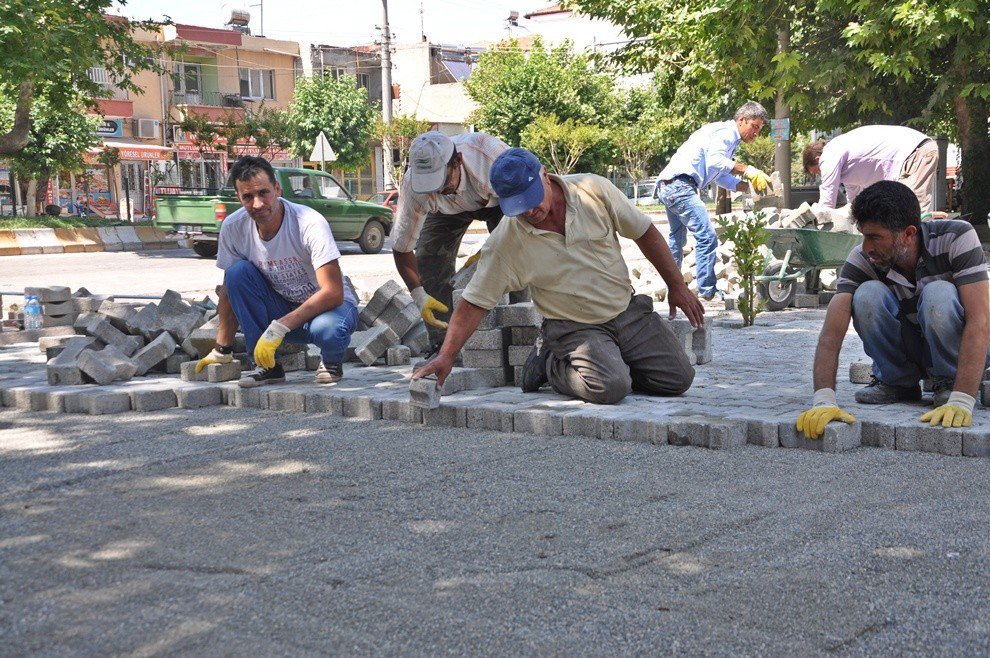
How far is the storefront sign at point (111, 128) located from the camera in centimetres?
4043

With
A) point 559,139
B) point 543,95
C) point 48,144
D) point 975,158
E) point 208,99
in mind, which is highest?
point 208,99

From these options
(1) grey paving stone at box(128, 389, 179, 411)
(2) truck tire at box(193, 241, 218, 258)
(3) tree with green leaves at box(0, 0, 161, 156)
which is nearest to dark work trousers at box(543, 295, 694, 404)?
(1) grey paving stone at box(128, 389, 179, 411)

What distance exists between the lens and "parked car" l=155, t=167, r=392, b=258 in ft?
65.5

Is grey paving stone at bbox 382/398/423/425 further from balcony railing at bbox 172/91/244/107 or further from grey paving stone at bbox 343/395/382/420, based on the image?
balcony railing at bbox 172/91/244/107

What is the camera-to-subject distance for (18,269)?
1802cm

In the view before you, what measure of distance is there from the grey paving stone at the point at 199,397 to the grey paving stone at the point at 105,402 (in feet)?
0.96

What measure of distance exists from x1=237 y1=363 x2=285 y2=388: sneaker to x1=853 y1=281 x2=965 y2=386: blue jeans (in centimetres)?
334

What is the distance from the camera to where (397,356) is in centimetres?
747

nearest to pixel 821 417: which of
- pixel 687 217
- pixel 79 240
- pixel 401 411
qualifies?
pixel 401 411

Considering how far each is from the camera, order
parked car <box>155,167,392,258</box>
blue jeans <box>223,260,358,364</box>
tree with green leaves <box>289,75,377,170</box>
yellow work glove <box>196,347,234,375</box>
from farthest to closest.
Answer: tree with green leaves <box>289,75,377,170</box> → parked car <box>155,167,392,258</box> → yellow work glove <box>196,347,234,375</box> → blue jeans <box>223,260,358,364</box>

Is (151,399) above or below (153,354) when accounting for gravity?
below

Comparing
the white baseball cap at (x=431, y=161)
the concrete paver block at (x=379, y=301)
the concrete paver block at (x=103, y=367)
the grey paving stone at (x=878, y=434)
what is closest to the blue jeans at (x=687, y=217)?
the concrete paver block at (x=379, y=301)

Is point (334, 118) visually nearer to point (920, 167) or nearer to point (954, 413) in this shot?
point (920, 167)

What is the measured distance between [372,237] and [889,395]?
1757 centimetres
